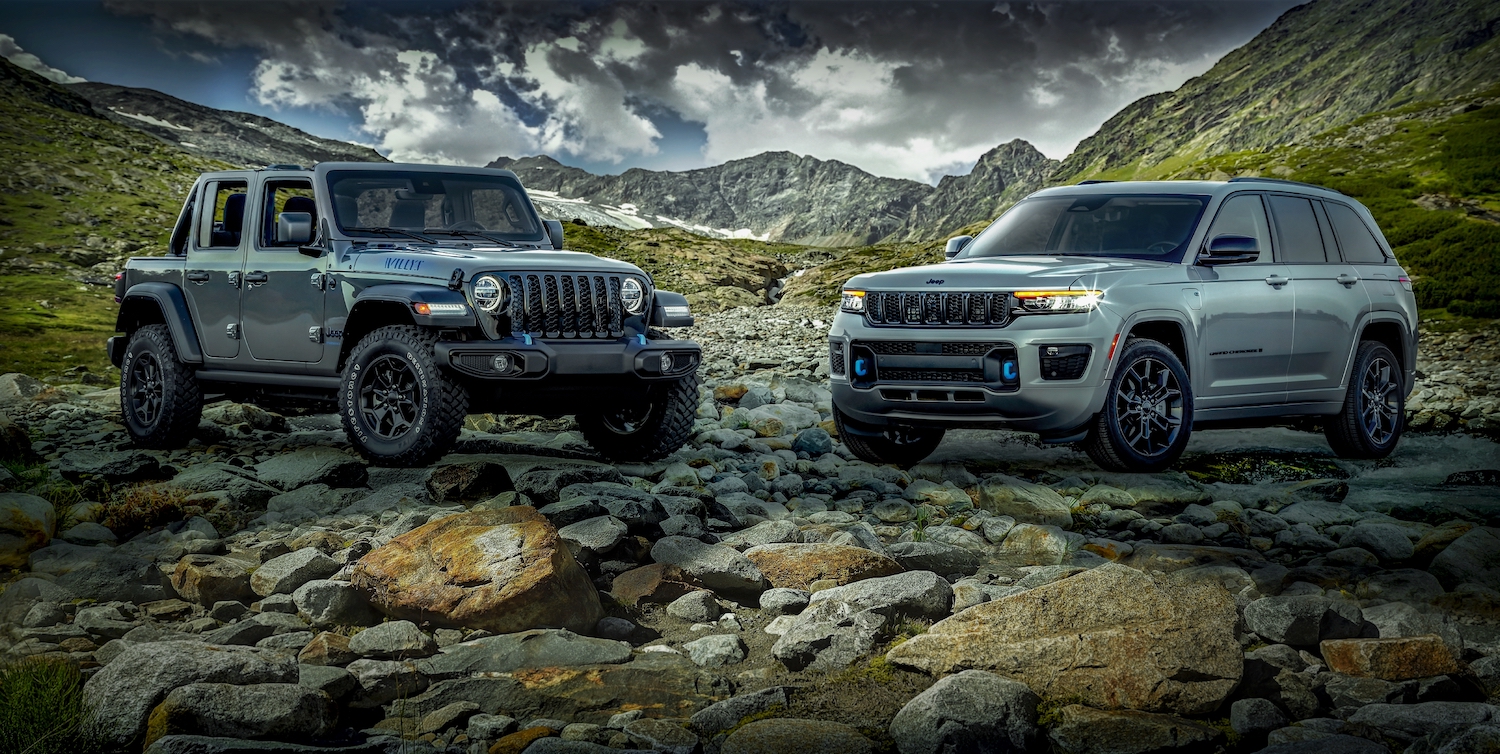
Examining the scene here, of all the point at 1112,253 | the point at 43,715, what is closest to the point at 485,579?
the point at 43,715

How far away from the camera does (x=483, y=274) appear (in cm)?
784

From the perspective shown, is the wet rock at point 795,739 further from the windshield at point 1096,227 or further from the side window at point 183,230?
the side window at point 183,230

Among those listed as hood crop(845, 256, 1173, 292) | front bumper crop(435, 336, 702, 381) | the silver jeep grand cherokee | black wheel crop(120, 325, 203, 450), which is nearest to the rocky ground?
the silver jeep grand cherokee

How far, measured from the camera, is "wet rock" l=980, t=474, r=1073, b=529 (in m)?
7.32

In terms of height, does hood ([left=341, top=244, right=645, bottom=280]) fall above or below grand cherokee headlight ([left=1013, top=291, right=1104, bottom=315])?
above

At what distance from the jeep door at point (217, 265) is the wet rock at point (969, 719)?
7.30 m

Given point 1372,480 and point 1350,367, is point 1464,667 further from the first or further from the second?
point 1350,367

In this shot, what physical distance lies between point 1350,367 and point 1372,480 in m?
1.13

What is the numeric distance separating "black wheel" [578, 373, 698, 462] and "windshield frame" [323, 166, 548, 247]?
155 centimetres

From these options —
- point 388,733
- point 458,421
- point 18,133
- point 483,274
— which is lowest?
point 388,733

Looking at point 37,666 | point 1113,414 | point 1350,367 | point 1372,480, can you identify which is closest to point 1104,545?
point 1113,414

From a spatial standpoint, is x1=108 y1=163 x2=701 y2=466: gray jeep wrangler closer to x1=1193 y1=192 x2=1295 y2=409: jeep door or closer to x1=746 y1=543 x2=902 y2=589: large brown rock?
x1=746 y1=543 x2=902 y2=589: large brown rock

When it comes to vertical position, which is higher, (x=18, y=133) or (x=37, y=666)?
(x=18, y=133)

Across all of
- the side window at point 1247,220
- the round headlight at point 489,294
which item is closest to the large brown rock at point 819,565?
the round headlight at point 489,294
